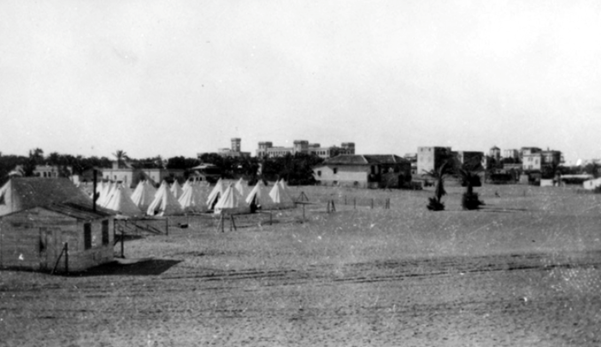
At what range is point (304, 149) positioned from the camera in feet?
493

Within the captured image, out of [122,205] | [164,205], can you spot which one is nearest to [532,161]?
[164,205]

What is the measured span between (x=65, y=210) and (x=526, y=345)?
42.2ft

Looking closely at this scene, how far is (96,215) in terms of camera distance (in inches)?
651

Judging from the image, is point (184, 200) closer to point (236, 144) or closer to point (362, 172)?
point (362, 172)

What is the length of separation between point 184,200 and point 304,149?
117050 mm

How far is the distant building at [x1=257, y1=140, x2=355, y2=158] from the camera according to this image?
141 metres

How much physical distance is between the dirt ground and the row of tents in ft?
30.6

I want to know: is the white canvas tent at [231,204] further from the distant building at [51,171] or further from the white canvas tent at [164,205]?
the distant building at [51,171]

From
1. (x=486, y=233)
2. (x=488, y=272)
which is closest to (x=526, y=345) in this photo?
(x=488, y=272)

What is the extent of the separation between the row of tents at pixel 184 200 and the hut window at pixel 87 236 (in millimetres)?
14699

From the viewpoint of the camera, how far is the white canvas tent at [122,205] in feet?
99.7

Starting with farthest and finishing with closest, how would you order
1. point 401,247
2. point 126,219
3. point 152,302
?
point 126,219 < point 401,247 < point 152,302

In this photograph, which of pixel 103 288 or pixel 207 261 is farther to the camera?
pixel 207 261

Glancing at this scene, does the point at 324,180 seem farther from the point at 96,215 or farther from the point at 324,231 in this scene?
the point at 96,215
